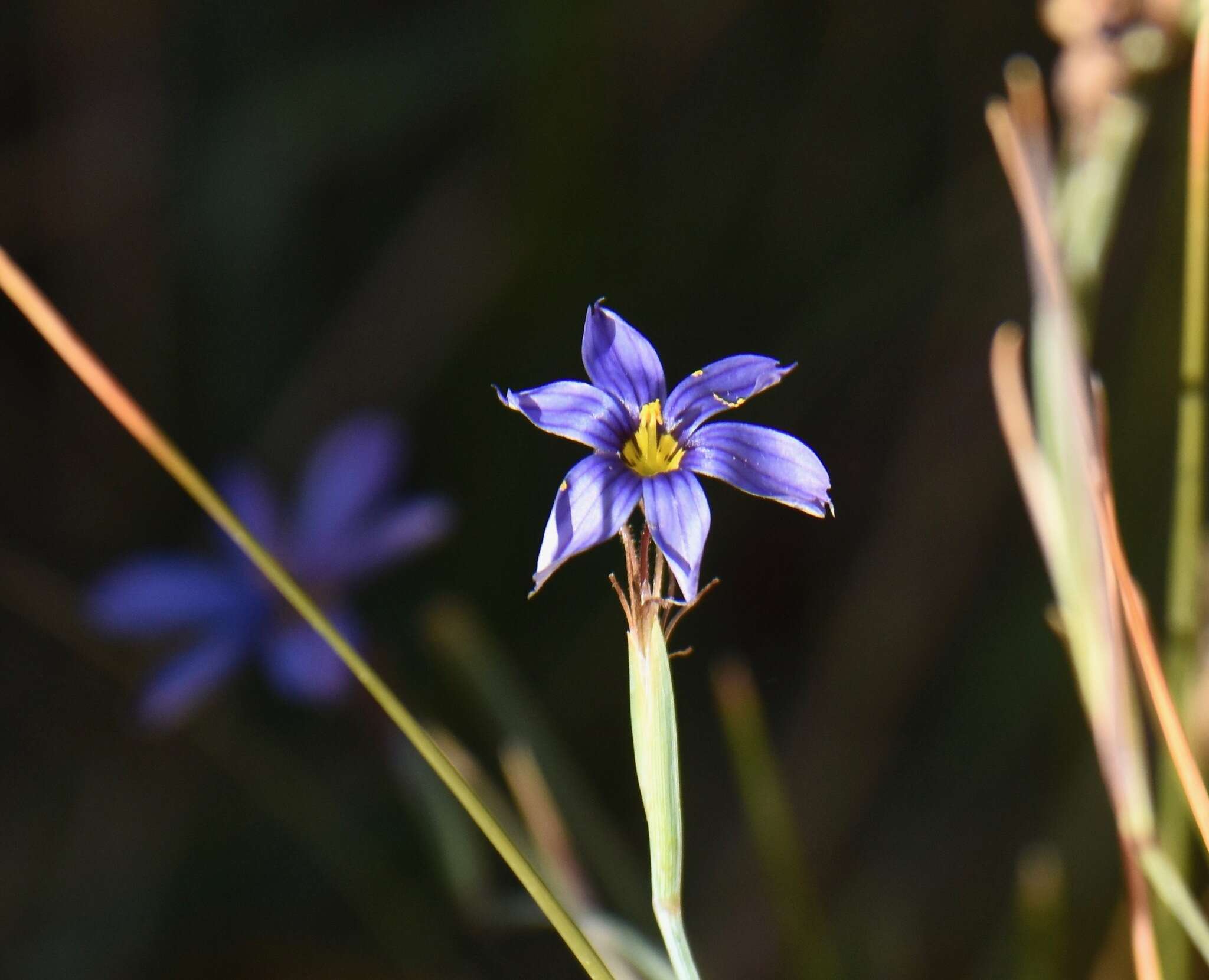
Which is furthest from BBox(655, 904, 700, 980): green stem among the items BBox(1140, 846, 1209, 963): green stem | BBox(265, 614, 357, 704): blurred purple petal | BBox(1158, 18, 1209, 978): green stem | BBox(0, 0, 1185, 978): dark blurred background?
BBox(0, 0, 1185, 978): dark blurred background

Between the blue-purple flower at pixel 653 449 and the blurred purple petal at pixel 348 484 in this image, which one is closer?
the blue-purple flower at pixel 653 449

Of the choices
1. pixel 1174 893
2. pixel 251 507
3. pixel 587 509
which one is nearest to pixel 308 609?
pixel 587 509

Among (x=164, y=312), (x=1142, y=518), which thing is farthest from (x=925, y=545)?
(x=164, y=312)

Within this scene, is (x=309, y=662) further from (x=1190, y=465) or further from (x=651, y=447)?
(x=1190, y=465)

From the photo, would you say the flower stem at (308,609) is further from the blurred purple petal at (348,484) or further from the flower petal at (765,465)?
the blurred purple petal at (348,484)

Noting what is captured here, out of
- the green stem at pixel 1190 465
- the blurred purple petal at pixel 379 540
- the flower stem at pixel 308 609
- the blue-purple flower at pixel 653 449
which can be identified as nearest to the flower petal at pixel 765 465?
the blue-purple flower at pixel 653 449

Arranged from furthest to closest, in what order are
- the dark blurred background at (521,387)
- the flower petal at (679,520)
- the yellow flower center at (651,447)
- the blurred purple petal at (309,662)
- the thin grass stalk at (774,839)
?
the dark blurred background at (521,387), the blurred purple petal at (309,662), the thin grass stalk at (774,839), the yellow flower center at (651,447), the flower petal at (679,520)

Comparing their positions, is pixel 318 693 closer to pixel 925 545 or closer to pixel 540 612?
pixel 540 612
